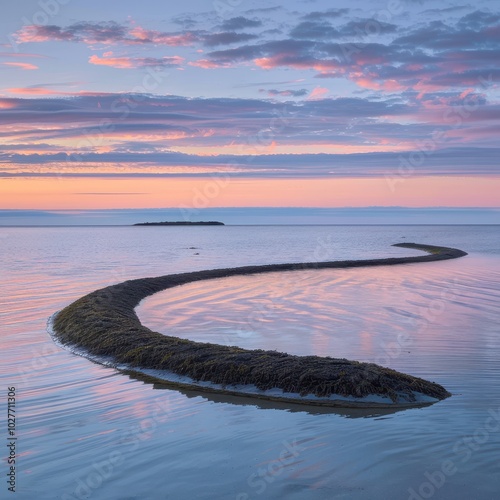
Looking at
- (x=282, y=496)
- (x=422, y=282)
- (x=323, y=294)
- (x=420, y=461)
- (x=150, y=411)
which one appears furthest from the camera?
(x=422, y=282)

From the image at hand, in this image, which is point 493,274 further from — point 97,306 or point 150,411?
point 150,411

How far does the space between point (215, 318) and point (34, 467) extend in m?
18.3

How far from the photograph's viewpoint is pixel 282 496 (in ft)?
30.6

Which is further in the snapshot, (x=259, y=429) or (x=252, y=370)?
(x=252, y=370)

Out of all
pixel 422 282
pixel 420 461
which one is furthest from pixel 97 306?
pixel 422 282

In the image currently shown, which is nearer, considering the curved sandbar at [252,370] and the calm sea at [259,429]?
the calm sea at [259,429]

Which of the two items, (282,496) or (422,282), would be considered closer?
(282,496)

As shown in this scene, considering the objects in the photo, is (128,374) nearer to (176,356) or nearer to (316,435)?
(176,356)

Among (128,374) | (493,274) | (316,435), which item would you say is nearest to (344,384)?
(316,435)

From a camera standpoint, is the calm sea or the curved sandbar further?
the curved sandbar

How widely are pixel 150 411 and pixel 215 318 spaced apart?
49.0 feet

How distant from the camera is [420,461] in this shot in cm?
1048

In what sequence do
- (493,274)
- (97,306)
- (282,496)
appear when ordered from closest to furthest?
(282,496)
(97,306)
(493,274)

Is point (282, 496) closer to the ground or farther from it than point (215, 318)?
farther from it
